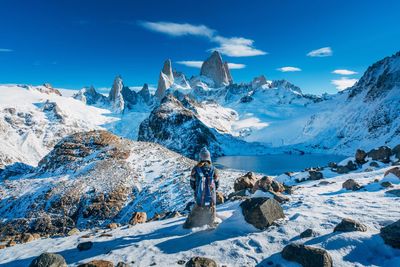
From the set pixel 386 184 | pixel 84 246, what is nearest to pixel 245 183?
pixel 386 184

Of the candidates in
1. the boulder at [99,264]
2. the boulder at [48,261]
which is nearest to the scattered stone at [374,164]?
the boulder at [99,264]

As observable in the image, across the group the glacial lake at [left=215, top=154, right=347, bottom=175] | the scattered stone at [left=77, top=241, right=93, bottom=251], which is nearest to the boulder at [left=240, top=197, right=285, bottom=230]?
the scattered stone at [left=77, top=241, right=93, bottom=251]

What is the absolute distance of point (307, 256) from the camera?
28.7 ft

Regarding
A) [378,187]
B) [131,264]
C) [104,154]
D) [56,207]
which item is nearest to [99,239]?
[131,264]

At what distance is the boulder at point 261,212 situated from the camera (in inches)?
454

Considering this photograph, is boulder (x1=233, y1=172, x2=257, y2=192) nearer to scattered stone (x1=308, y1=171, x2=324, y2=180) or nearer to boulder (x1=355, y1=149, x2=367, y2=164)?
scattered stone (x1=308, y1=171, x2=324, y2=180)

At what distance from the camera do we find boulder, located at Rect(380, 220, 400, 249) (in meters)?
9.16

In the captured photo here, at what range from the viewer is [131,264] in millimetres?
9797

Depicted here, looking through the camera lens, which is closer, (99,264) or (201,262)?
(201,262)

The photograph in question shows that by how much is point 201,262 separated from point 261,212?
3.36 metres

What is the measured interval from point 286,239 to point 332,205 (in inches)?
185

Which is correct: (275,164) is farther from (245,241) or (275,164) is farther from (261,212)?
(245,241)

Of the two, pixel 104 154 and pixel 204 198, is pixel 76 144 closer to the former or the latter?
pixel 104 154

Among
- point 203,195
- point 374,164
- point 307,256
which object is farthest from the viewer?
point 374,164
